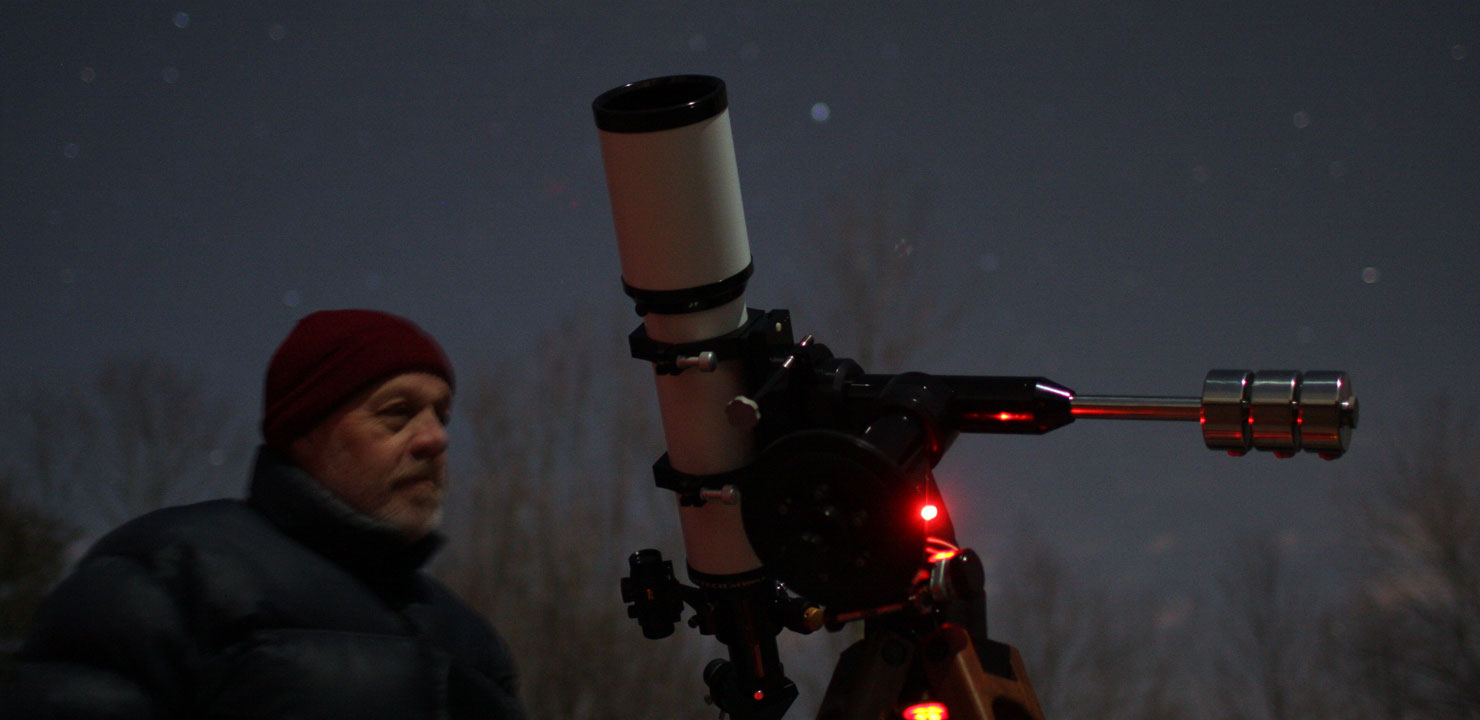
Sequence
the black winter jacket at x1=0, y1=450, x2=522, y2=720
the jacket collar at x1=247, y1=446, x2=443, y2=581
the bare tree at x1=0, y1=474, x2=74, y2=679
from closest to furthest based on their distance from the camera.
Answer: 1. the black winter jacket at x1=0, y1=450, x2=522, y2=720
2. the jacket collar at x1=247, y1=446, x2=443, y2=581
3. the bare tree at x1=0, y1=474, x2=74, y2=679

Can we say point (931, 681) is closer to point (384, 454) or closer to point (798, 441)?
point (798, 441)

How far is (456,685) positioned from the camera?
1875 mm

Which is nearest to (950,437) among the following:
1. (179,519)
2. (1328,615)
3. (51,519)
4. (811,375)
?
(811,375)

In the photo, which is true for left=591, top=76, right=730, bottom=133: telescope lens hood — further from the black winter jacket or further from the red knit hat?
the black winter jacket

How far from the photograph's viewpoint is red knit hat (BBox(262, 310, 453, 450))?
6.12 ft

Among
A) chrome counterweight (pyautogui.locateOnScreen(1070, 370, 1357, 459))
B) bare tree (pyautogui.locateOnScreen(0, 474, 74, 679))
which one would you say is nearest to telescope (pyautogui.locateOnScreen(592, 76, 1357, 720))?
chrome counterweight (pyautogui.locateOnScreen(1070, 370, 1357, 459))

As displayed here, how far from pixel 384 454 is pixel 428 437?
0.22 feet

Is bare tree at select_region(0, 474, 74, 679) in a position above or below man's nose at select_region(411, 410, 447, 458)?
below

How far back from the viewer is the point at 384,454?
1884mm

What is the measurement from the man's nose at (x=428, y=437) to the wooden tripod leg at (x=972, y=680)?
824 mm

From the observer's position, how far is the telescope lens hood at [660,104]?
2.20 metres

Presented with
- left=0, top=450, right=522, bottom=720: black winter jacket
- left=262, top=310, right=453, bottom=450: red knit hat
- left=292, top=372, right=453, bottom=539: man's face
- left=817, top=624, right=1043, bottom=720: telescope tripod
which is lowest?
left=817, top=624, right=1043, bottom=720: telescope tripod

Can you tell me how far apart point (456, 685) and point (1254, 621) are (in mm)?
A: 11404

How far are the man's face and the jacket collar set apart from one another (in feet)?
0.10
